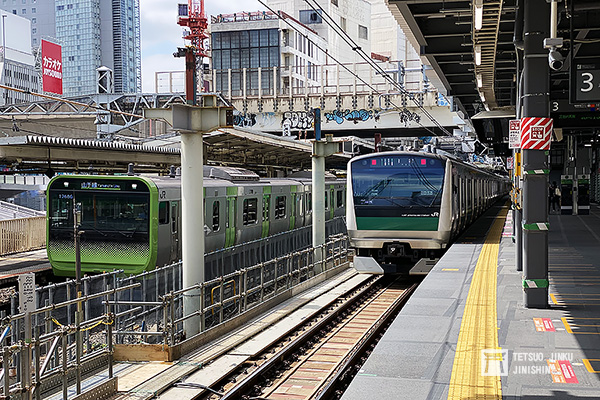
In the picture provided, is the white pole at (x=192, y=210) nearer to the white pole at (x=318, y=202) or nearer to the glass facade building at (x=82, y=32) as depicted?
the white pole at (x=318, y=202)

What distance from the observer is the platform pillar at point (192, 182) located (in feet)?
40.0

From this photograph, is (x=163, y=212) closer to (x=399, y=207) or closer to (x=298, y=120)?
(x=399, y=207)

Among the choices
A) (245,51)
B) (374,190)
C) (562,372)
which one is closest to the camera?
(562,372)

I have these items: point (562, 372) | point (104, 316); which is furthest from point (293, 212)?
point (562, 372)

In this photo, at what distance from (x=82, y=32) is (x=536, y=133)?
15739cm

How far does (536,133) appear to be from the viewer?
9.41 meters

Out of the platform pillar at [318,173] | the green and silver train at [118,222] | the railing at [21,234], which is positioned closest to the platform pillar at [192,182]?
the green and silver train at [118,222]

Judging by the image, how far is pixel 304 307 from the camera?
Result: 15266mm

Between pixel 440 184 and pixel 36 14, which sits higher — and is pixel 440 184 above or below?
below

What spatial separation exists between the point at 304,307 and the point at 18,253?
12.1 metres

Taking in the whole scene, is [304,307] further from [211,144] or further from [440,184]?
[211,144]

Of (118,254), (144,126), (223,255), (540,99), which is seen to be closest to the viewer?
(540,99)

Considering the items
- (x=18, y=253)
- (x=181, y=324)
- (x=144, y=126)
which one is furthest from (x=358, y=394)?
(x=144, y=126)

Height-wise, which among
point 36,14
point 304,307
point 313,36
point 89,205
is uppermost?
point 36,14
